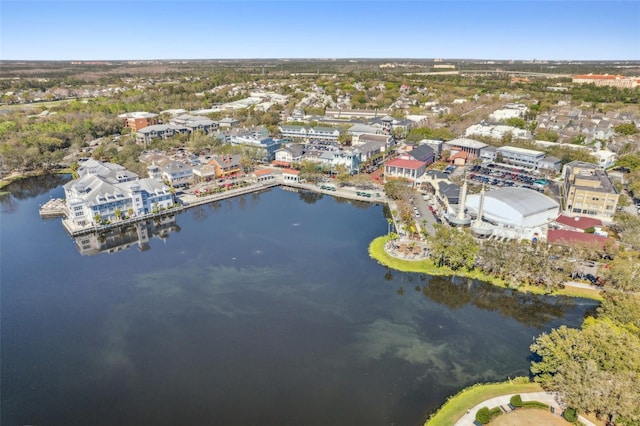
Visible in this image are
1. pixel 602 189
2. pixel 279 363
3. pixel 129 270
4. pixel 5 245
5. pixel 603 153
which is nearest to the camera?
pixel 279 363

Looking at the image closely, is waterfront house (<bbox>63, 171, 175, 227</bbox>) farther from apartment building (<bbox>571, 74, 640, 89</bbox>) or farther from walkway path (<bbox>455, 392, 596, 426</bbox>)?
apartment building (<bbox>571, 74, 640, 89</bbox>)

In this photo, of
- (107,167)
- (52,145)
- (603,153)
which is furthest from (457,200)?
(52,145)

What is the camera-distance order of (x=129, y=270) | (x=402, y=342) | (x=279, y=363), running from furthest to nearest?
(x=129, y=270) → (x=402, y=342) → (x=279, y=363)

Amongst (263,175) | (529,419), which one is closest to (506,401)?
(529,419)

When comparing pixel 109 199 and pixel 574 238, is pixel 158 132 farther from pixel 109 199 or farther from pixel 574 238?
pixel 574 238

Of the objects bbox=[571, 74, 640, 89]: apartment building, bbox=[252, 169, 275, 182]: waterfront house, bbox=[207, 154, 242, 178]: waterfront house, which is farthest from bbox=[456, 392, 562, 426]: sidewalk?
bbox=[571, 74, 640, 89]: apartment building

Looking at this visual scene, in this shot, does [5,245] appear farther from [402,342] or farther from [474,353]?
[474,353]

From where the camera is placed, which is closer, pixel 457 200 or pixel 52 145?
pixel 457 200
